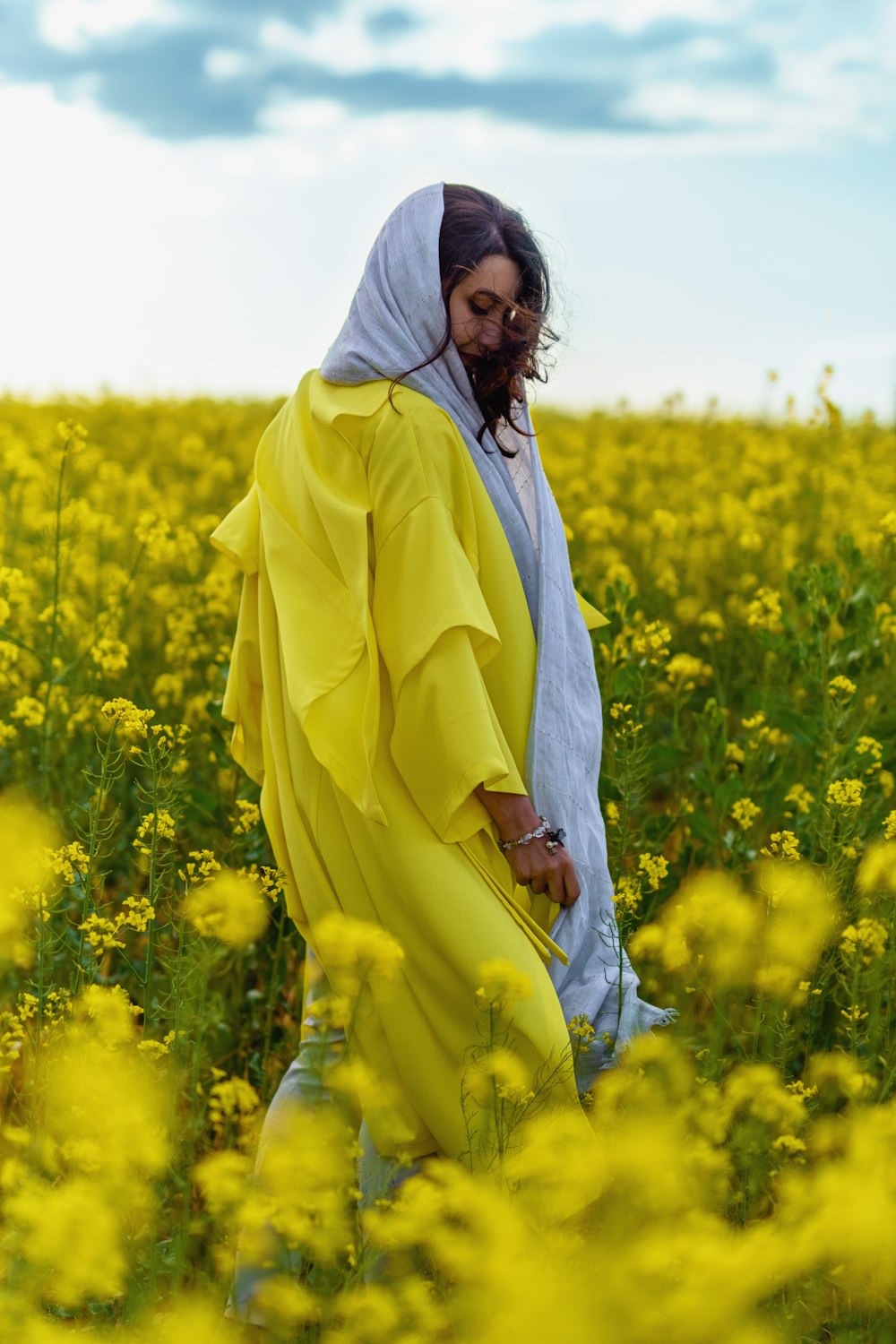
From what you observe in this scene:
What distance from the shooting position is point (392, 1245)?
56.2 inches

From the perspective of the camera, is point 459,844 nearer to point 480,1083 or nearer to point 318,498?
point 480,1083

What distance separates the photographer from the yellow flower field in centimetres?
130

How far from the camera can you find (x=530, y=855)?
1.95 metres

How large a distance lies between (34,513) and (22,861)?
3.22 metres

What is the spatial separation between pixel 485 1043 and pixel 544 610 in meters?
0.65

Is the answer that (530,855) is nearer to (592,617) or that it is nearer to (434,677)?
(434,677)

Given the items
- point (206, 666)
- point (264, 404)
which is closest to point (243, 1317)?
point (206, 666)

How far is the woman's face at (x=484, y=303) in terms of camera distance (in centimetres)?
195

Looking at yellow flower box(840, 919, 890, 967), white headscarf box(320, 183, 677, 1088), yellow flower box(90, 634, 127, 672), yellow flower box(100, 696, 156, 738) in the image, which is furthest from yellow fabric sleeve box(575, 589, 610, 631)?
yellow flower box(90, 634, 127, 672)

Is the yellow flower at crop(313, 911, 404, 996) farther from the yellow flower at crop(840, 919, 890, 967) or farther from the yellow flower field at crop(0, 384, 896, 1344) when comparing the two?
the yellow flower at crop(840, 919, 890, 967)

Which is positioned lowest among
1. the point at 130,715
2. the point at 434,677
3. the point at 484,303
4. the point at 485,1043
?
the point at 485,1043

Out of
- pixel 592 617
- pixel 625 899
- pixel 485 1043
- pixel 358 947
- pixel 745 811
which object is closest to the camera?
pixel 358 947

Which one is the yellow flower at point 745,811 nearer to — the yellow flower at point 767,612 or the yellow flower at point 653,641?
the yellow flower at point 653,641

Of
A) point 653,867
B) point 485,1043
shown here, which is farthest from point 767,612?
point 485,1043
